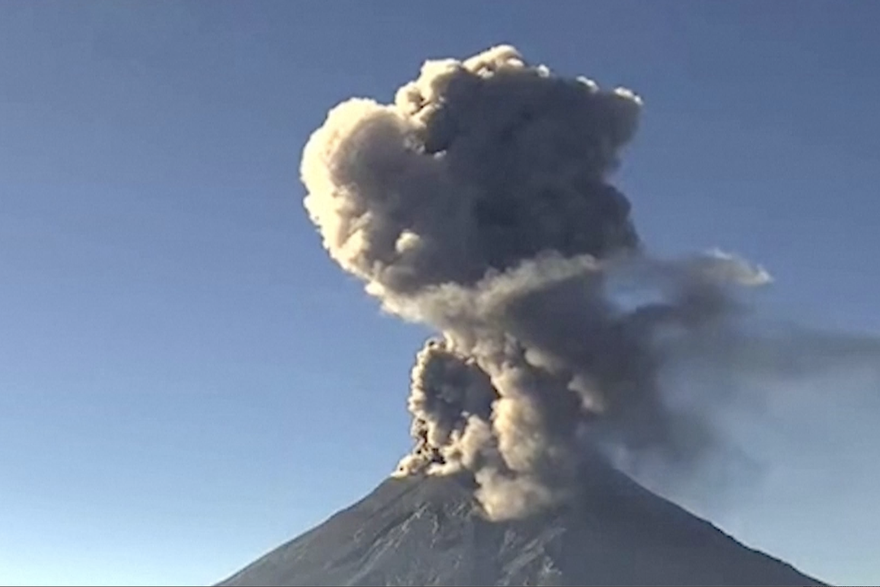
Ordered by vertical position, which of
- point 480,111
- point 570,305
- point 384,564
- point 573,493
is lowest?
point 384,564

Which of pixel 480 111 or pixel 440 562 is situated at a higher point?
pixel 480 111

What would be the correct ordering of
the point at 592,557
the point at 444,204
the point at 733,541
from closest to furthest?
the point at 444,204, the point at 592,557, the point at 733,541

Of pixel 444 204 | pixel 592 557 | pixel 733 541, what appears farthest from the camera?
→ pixel 733 541

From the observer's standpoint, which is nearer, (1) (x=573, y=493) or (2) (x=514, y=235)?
(2) (x=514, y=235)

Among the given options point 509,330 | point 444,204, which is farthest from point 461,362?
point 444,204

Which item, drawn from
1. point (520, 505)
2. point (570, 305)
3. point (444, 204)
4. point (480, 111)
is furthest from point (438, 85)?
point (520, 505)

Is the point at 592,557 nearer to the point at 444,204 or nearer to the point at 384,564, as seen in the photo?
the point at 384,564
